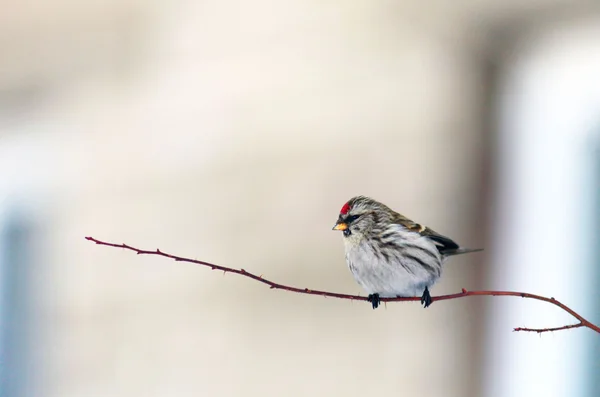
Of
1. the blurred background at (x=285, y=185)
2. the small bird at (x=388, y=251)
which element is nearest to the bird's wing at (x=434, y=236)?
the small bird at (x=388, y=251)

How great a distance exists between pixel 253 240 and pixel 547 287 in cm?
79

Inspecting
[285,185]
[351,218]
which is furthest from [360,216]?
[285,185]

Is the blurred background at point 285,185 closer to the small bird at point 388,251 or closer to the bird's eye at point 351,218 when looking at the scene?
the small bird at point 388,251

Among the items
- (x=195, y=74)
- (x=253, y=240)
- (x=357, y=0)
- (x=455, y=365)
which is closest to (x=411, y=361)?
(x=455, y=365)

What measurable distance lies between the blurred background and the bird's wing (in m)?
0.67

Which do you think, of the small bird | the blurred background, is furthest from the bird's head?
the blurred background

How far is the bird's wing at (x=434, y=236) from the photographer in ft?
1.84

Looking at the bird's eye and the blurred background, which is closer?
the bird's eye

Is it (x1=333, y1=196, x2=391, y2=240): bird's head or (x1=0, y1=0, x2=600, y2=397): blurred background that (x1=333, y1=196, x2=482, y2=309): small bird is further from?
A: (x1=0, y1=0, x2=600, y2=397): blurred background

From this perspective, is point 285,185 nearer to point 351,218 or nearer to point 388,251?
point 388,251

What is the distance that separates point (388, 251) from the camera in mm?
751

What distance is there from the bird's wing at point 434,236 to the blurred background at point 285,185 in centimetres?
67

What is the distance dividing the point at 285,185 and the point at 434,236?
1234 millimetres

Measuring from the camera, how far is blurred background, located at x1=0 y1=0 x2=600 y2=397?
4.82 ft
